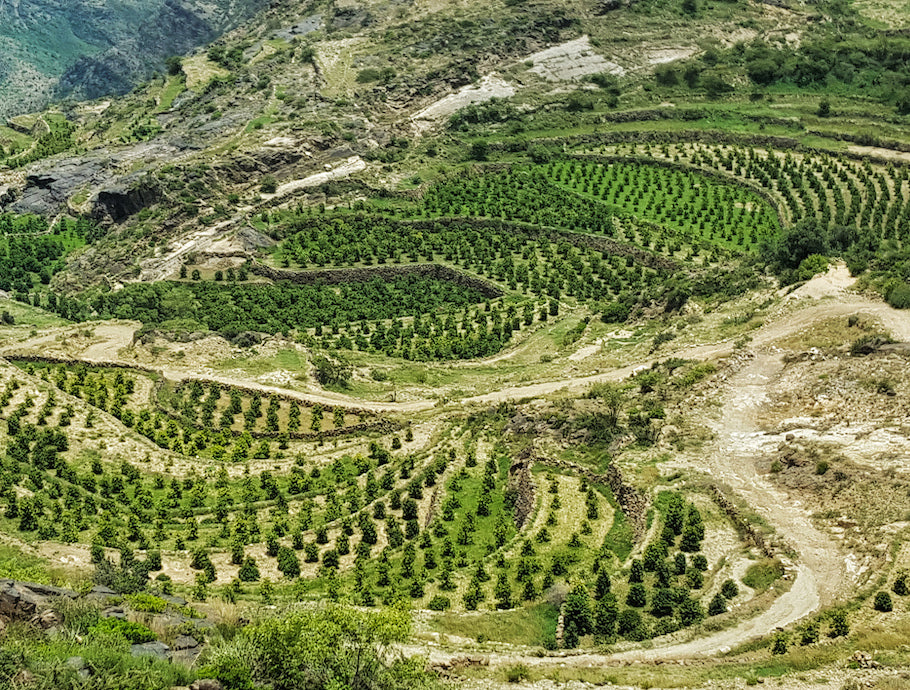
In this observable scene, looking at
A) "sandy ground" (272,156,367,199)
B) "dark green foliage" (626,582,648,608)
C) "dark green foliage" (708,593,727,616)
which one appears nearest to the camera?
"dark green foliage" (708,593,727,616)

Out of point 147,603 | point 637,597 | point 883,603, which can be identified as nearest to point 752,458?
point 637,597

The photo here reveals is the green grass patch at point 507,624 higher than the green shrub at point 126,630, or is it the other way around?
the green shrub at point 126,630

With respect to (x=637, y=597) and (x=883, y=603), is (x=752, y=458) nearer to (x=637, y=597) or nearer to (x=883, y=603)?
(x=637, y=597)

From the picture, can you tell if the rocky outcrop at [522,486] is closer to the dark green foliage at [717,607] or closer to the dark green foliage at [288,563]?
the dark green foliage at [288,563]

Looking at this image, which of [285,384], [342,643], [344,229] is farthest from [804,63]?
Result: [342,643]

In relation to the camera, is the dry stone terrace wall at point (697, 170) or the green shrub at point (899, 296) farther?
the dry stone terrace wall at point (697, 170)

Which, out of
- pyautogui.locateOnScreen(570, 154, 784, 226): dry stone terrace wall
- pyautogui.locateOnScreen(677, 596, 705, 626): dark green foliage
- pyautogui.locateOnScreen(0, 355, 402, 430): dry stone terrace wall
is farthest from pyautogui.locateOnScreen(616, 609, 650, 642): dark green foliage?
pyautogui.locateOnScreen(570, 154, 784, 226): dry stone terrace wall

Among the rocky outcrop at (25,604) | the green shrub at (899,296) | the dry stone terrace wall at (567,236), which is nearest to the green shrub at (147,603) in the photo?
the rocky outcrop at (25,604)

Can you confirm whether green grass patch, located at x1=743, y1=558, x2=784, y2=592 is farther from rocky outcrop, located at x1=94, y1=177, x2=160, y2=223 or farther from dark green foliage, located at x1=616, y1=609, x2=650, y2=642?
rocky outcrop, located at x1=94, y1=177, x2=160, y2=223

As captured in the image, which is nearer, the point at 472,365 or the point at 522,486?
the point at 522,486
